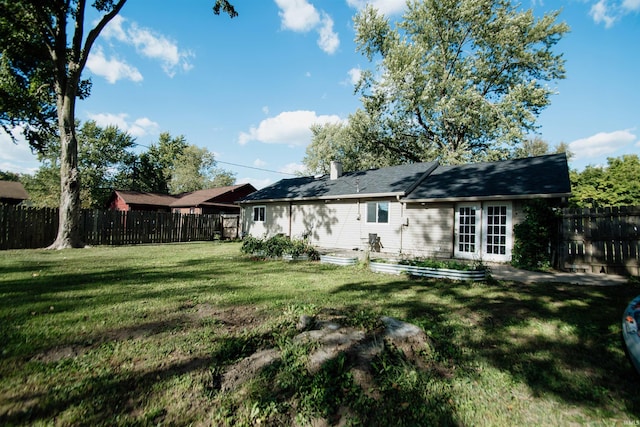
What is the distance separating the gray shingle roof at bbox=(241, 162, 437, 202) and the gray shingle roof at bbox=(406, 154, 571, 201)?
736mm

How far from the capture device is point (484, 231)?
11000 millimetres

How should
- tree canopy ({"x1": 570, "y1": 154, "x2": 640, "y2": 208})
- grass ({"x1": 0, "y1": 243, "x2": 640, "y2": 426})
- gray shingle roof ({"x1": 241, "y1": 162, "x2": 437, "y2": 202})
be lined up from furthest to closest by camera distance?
gray shingle roof ({"x1": 241, "y1": 162, "x2": 437, "y2": 202}), tree canopy ({"x1": 570, "y1": 154, "x2": 640, "y2": 208}), grass ({"x1": 0, "y1": 243, "x2": 640, "y2": 426})

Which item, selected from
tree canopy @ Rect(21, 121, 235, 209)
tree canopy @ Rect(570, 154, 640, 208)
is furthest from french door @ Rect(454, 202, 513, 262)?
tree canopy @ Rect(21, 121, 235, 209)

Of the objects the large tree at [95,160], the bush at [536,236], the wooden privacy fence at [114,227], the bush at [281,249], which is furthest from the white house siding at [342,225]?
the large tree at [95,160]

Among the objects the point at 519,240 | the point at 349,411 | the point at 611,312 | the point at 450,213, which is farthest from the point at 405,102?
the point at 349,411

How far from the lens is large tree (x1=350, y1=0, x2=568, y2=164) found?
20578mm

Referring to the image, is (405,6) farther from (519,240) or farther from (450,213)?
(519,240)

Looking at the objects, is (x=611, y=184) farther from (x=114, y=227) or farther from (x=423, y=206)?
(x=114, y=227)

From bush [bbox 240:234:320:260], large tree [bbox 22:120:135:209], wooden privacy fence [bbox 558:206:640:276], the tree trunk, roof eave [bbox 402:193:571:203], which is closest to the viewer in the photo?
wooden privacy fence [bbox 558:206:640:276]

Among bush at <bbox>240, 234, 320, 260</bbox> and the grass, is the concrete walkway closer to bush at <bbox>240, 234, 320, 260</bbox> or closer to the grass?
the grass

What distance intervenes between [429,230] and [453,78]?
15.8m

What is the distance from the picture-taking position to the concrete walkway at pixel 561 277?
7215 mm

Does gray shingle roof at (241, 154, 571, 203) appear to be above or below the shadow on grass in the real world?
above

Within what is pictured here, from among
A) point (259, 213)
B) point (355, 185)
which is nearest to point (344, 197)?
point (355, 185)
